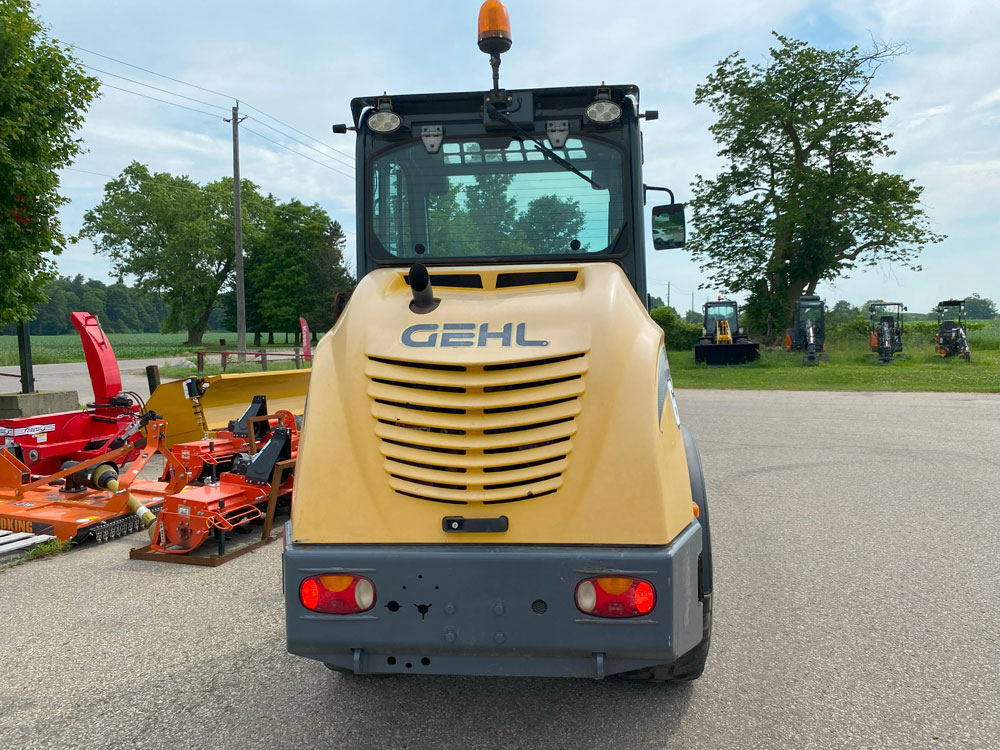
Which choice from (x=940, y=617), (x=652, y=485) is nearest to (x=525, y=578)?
(x=652, y=485)

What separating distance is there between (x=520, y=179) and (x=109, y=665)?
123 inches

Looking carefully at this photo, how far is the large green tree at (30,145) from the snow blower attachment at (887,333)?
82.5ft

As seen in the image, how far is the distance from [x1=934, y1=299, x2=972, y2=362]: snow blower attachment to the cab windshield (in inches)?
1073

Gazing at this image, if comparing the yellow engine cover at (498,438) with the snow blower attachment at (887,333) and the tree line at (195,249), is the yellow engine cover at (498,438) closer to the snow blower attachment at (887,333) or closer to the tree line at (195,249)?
the snow blower attachment at (887,333)

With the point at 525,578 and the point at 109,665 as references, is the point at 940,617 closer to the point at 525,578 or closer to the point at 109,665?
the point at 525,578

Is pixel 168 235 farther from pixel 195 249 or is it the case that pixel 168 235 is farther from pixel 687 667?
pixel 687 667

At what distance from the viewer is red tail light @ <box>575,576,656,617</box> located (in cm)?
230

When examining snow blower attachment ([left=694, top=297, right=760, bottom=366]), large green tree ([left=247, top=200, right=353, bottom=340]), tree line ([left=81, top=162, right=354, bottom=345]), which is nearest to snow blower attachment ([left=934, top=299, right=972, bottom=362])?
snow blower attachment ([left=694, top=297, right=760, bottom=366])

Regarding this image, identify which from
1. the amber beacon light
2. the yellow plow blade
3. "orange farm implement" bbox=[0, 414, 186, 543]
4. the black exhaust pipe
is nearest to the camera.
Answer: the black exhaust pipe

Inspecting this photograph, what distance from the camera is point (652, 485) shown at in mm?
2383

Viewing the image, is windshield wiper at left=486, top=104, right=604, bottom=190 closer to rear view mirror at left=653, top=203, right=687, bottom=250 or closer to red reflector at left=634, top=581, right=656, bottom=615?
rear view mirror at left=653, top=203, right=687, bottom=250

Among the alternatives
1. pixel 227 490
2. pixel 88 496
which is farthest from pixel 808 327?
pixel 88 496

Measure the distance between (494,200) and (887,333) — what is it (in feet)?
85.8

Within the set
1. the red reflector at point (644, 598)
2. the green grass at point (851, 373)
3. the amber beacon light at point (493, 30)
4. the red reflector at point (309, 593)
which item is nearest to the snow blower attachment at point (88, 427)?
the red reflector at point (309, 593)
